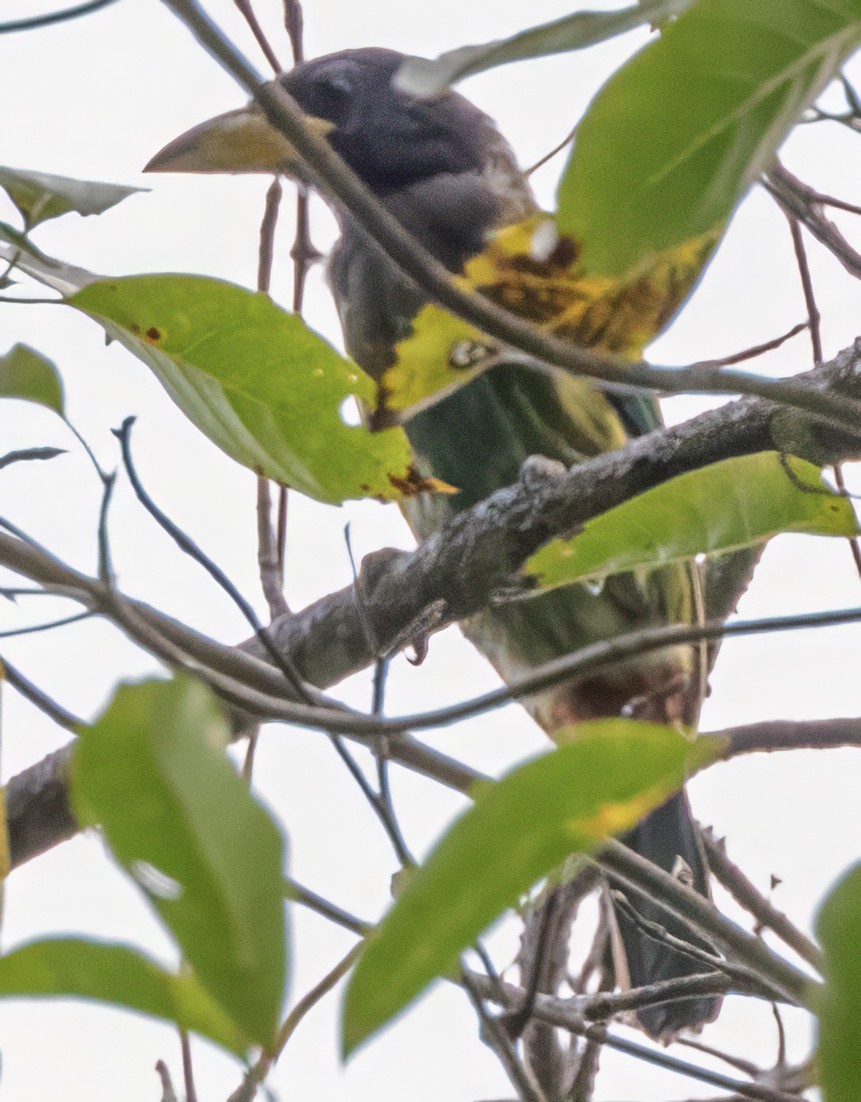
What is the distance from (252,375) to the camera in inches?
34.4

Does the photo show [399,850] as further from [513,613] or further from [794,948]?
[513,613]

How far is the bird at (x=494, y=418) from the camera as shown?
2.19 m

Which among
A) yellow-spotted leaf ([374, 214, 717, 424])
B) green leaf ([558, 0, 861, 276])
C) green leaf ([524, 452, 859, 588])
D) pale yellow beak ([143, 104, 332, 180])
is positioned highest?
pale yellow beak ([143, 104, 332, 180])

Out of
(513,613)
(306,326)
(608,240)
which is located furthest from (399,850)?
(513,613)

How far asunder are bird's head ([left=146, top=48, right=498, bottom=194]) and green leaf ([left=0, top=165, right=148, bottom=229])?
59.0 inches

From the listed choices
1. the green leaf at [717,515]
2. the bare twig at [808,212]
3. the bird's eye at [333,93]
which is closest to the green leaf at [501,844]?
the green leaf at [717,515]

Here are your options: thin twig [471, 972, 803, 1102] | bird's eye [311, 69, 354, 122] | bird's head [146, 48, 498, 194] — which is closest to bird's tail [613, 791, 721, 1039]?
thin twig [471, 972, 803, 1102]

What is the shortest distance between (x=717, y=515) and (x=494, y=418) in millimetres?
1249

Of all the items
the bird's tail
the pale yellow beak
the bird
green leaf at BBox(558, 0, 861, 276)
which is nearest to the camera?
green leaf at BBox(558, 0, 861, 276)

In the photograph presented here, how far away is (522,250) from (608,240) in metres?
0.47

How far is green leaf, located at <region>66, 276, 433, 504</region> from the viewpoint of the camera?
0.84 m

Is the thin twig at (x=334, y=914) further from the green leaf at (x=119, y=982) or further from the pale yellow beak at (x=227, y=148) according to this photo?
the pale yellow beak at (x=227, y=148)

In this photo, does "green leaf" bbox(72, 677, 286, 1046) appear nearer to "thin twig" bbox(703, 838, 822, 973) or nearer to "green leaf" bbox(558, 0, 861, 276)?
"green leaf" bbox(558, 0, 861, 276)

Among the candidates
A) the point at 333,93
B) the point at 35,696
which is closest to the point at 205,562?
the point at 35,696
